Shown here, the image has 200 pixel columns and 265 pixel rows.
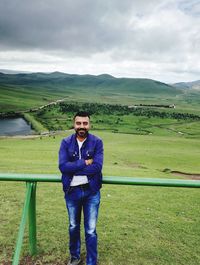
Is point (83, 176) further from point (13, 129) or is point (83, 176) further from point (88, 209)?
Result: point (13, 129)

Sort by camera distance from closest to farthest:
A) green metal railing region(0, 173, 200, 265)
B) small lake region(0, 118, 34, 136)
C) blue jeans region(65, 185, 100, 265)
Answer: green metal railing region(0, 173, 200, 265), blue jeans region(65, 185, 100, 265), small lake region(0, 118, 34, 136)

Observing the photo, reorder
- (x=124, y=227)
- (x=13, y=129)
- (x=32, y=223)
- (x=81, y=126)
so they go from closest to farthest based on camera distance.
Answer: (x=81, y=126), (x=32, y=223), (x=124, y=227), (x=13, y=129)

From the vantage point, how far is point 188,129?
14238 cm

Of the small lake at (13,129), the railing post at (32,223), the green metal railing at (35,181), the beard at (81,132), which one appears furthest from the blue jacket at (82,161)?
the small lake at (13,129)

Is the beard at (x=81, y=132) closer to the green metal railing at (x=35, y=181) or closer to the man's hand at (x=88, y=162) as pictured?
the man's hand at (x=88, y=162)

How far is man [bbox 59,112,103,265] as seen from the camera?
714 centimetres

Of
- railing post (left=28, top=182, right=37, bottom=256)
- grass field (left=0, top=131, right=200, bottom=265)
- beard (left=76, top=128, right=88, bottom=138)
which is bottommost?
grass field (left=0, top=131, right=200, bottom=265)

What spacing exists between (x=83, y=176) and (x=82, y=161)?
35 cm

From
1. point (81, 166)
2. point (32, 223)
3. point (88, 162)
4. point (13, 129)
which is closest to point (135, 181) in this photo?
point (88, 162)

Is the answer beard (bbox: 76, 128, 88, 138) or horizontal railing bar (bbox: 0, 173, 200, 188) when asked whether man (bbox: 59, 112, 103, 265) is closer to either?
beard (bbox: 76, 128, 88, 138)

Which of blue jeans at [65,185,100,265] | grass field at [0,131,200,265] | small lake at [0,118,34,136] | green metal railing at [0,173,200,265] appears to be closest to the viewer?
green metal railing at [0,173,200,265]

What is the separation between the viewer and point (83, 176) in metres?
7.23

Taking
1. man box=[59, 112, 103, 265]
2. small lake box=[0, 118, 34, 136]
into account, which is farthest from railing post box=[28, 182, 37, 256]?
small lake box=[0, 118, 34, 136]

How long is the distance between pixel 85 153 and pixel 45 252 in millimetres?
2753
